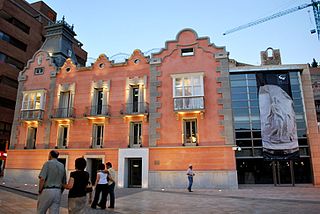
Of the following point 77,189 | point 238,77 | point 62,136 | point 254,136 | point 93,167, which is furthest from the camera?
point 238,77

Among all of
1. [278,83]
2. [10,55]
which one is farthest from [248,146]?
[10,55]

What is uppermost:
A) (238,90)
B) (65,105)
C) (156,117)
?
(238,90)

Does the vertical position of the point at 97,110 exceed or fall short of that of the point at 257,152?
it exceeds it

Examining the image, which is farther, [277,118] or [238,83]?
[238,83]

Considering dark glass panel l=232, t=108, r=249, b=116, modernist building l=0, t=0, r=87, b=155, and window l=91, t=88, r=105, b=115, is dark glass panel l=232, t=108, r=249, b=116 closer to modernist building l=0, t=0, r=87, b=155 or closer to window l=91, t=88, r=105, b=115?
window l=91, t=88, r=105, b=115

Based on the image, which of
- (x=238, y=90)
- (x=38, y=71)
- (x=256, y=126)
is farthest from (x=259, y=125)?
(x=38, y=71)

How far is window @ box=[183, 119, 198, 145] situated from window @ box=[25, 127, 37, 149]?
519 inches

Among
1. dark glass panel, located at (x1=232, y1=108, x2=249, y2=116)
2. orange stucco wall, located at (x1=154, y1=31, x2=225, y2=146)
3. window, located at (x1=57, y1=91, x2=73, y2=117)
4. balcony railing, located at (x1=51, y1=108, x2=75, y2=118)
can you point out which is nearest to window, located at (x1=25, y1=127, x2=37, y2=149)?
balcony railing, located at (x1=51, y1=108, x2=75, y2=118)

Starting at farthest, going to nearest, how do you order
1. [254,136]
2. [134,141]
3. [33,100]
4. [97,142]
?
[33,100], [254,136], [97,142], [134,141]

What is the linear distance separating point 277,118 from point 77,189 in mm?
19051

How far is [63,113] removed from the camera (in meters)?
20.9

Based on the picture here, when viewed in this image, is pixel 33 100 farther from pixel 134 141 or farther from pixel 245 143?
pixel 245 143

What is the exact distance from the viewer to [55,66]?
74.9ft

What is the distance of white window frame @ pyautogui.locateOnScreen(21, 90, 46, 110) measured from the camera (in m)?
21.6
